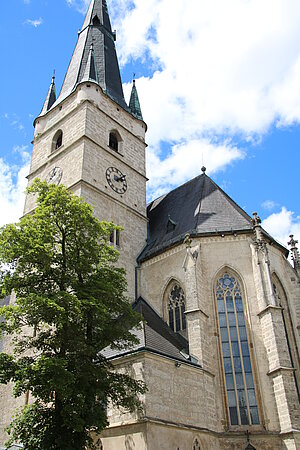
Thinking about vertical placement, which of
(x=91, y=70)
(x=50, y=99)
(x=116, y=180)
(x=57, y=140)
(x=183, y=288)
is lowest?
(x=183, y=288)

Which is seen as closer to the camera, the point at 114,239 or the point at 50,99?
the point at 114,239

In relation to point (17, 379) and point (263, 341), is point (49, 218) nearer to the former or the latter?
point (17, 379)

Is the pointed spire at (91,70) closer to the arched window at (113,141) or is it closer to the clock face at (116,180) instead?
the arched window at (113,141)

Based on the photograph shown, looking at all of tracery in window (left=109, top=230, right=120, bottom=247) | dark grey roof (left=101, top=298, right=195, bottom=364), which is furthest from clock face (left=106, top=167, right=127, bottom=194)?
dark grey roof (left=101, top=298, right=195, bottom=364)

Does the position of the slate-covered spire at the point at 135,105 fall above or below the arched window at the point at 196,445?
above

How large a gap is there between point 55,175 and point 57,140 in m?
2.91

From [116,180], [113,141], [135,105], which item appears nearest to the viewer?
[116,180]

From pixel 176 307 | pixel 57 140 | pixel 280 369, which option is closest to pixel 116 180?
pixel 57 140

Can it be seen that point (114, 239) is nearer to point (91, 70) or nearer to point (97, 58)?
point (91, 70)

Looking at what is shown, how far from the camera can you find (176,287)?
1777cm

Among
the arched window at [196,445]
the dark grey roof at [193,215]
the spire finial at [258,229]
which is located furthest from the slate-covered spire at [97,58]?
the arched window at [196,445]

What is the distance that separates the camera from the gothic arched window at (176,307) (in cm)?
1695

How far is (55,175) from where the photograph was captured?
837 inches

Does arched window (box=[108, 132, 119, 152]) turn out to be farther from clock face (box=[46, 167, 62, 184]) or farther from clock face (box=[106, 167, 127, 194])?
clock face (box=[46, 167, 62, 184])
